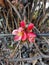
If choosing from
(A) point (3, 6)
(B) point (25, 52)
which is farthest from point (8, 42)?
(A) point (3, 6)

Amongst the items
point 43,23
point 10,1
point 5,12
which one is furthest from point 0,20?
point 43,23

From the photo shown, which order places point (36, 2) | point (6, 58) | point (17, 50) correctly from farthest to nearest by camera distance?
point (36, 2)
point (17, 50)
point (6, 58)

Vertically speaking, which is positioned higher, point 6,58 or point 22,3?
point 22,3

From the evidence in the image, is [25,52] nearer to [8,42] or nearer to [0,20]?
[8,42]

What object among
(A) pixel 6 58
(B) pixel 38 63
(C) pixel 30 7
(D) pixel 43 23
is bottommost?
(B) pixel 38 63

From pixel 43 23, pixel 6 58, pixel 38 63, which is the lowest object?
pixel 38 63

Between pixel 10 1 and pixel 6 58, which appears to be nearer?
pixel 6 58

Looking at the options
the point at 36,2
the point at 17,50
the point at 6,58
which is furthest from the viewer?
the point at 36,2

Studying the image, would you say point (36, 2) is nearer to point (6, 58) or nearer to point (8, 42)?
point (8, 42)

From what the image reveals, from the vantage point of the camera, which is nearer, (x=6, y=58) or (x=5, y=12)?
(x=6, y=58)
